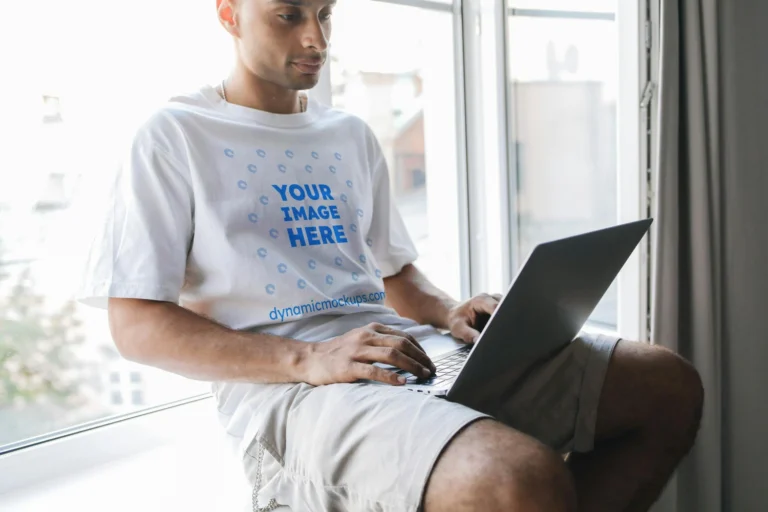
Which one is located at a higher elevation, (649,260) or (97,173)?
(97,173)

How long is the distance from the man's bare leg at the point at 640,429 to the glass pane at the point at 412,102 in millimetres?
1191

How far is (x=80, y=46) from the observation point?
1.46 metres

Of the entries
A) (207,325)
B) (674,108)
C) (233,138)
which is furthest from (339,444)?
(674,108)

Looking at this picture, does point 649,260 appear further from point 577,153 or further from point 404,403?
point 404,403

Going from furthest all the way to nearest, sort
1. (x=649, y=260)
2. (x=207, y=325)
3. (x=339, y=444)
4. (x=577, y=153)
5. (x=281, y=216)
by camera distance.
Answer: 1. (x=577, y=153)
2. (x=649, y=260)
3. (x=281, y=216)
4. (x=207, y=325)
5. (x=339, y=444)

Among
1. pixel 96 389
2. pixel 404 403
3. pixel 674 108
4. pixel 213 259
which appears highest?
pixel 674 108

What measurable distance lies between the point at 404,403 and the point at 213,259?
437 millimetres

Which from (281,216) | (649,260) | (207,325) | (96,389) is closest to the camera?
(207,325)

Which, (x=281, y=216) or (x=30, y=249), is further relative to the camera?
(x=30, y=249)

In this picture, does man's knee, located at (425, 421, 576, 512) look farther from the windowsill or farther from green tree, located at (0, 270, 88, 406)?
green tree, located at (0, 270, 88, 406)

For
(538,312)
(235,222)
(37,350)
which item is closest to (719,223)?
(538,312)

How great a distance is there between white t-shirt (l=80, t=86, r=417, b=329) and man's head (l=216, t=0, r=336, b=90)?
0.08m

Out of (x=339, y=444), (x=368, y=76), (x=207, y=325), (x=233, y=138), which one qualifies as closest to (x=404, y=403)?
(x=339, y=444)

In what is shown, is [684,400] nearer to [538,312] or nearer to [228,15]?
[538,312]
